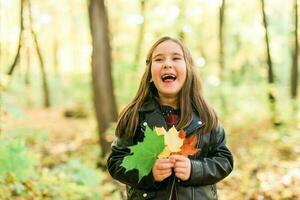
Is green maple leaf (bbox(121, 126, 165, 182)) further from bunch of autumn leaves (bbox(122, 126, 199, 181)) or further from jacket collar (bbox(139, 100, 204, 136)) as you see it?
jacket collar (bbox(139, 100, 204, 136))

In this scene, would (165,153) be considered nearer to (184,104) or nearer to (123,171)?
(123,171)

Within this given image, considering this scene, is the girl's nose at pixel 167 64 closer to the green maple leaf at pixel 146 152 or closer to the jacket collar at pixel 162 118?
the jacket collar at pixel 162 118

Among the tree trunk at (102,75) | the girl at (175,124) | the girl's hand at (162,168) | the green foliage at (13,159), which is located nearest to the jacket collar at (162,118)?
the girl at (175,124)

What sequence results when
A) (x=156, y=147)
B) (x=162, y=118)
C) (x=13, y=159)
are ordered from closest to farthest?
(x=156, y=147) < (x=162, y=118) < (x=13, y=159)

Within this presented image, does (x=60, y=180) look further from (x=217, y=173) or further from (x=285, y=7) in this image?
(x=285, y=7)

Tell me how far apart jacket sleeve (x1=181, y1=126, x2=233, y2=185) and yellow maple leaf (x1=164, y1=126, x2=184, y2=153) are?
12.1 inches

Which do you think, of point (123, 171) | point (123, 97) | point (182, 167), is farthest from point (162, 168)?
point (123, 97)

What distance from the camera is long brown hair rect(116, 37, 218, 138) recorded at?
245 centimetres

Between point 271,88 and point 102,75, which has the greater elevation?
point 102,75

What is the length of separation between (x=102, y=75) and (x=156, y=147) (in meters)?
6.97

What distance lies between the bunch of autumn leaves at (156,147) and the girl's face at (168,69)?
0.54 m

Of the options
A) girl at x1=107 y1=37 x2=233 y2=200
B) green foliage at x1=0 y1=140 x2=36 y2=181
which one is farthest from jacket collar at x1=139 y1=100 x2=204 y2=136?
green foliage at x1=0 y1=140 x2=36 y2=181

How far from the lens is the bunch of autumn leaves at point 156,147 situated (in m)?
1.94

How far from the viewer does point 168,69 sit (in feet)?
8.09
